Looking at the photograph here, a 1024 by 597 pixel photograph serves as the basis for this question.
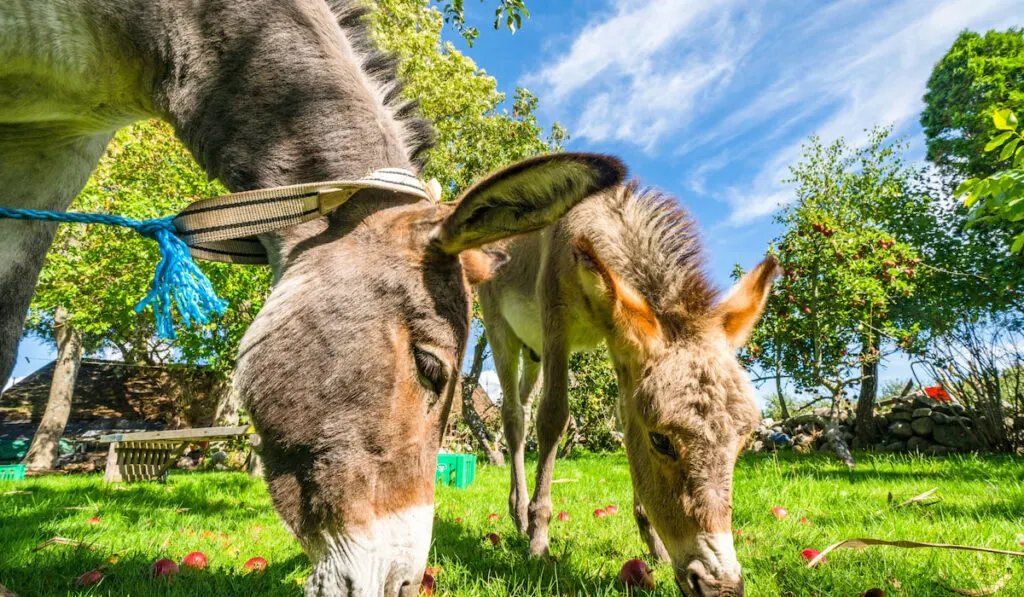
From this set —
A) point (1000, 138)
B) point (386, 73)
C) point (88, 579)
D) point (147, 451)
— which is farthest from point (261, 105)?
point (147, 451)

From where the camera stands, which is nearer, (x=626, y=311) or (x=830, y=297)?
(x=626, y=311)

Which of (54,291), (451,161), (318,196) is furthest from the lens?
(451,161)

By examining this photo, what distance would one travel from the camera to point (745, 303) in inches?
118

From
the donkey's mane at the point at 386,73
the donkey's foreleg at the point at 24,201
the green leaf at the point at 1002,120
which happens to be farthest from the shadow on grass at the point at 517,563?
the green leaf at the point at 1002,120

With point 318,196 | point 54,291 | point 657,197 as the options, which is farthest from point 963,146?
point 54,291

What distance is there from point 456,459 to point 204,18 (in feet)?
19.9

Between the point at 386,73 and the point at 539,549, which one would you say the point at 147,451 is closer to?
the point at 539,549

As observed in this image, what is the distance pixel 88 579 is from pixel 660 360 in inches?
109

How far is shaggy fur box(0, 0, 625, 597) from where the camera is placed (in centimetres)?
162

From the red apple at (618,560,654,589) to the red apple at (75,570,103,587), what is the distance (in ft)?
7.61

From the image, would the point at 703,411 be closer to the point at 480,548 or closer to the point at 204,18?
the point at 480,548

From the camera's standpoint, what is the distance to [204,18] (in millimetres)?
2045

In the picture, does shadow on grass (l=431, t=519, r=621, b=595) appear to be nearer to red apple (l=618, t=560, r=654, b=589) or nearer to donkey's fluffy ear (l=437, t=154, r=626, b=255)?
red apple (l=618, t=560, r=654, b=589)

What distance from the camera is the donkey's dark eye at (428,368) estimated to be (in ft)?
5.71
